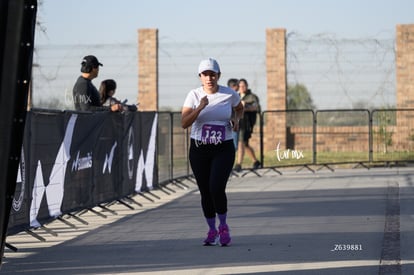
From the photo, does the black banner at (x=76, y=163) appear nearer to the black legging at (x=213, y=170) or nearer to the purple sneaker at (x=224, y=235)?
the black legging at (x=213, y=170)

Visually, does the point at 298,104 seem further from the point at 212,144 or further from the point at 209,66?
the point at 212,144

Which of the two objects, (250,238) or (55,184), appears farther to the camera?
(55,184)

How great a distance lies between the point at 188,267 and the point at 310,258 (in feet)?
3.70

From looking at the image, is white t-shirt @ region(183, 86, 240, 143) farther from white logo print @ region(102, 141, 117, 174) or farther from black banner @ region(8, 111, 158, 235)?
white logo print @ region(102, 141, 117, 174)

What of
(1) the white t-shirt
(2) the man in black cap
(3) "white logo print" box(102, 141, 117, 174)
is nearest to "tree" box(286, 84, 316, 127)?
(3) "white logo print" box(102, 141, 117, 174)

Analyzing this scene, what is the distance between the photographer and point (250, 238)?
1148 centimetres

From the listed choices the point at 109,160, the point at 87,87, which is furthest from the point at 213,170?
the point at 87,87

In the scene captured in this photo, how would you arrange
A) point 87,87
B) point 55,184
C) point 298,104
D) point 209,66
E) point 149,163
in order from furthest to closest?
point 298,104
point 149,163
point 87,87
point 55,184
point 209,66

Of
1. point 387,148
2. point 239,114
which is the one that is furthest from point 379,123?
point 239,114

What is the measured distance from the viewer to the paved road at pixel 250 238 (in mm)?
9398

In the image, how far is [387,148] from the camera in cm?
2500

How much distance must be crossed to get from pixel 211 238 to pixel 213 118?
45.3 inches

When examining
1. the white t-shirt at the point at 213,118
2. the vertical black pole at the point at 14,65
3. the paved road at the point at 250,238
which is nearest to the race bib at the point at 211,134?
the white t-shirt at the point at 213,118

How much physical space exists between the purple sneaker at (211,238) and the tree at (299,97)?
18.5 meters
